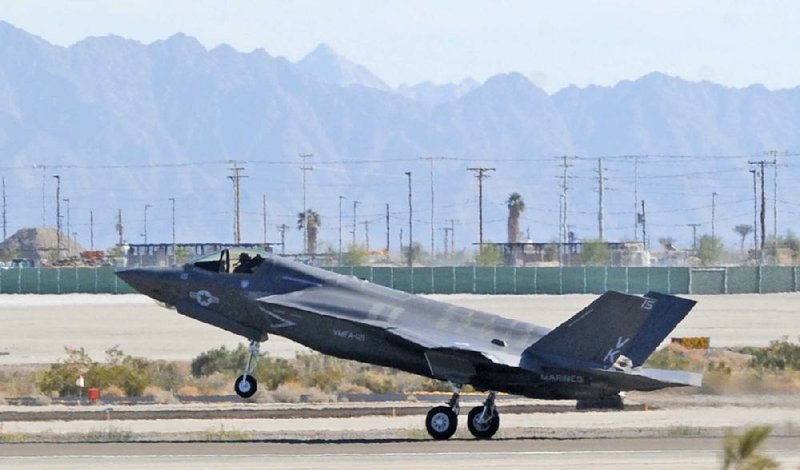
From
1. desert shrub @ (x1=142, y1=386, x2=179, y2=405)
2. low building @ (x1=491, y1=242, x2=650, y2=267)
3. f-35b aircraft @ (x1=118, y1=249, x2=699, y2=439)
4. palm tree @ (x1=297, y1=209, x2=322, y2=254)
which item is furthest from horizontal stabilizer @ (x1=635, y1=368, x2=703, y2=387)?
palm tree @ (x1=297, y1=209, x2=322, y2=254)

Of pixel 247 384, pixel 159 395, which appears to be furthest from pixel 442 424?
pixel 159 395

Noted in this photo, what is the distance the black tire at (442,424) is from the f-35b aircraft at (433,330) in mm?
16

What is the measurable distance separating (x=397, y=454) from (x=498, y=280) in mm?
65454

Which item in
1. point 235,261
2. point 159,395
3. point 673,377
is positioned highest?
point 235,261

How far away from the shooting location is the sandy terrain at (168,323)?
2149 inches

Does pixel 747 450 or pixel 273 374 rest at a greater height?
pixel 747 450

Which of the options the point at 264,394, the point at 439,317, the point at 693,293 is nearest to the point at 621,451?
the point at 439,317

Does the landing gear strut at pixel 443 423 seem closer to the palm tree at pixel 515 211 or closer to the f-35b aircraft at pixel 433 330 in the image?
the f-35b aircraft at pixel 433 330

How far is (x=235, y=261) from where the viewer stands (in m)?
28.9

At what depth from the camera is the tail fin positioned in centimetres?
2570

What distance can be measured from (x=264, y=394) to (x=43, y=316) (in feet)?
119

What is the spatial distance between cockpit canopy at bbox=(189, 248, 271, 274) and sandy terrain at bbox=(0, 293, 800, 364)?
2085cm

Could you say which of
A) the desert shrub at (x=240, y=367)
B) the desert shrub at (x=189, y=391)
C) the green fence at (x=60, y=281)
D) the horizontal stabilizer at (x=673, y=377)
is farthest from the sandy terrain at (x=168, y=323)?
the horizontal stabilizer at (x=673, y=377)

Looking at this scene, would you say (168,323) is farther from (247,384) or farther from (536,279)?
(247,384)
